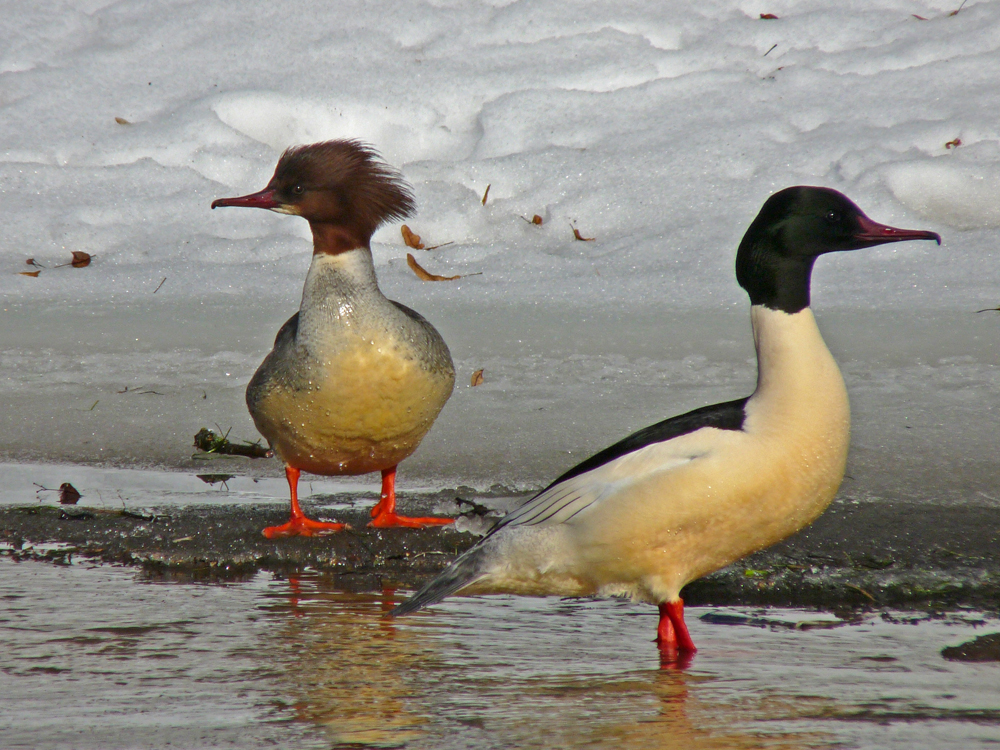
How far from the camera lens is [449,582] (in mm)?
3000

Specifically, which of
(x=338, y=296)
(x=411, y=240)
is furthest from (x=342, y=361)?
(x=411, y=240)

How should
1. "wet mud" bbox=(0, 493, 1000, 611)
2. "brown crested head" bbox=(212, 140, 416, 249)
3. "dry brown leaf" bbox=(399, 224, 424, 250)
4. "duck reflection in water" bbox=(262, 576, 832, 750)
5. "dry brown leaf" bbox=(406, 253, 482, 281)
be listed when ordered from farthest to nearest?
"dry brown leaf" bbox=(399, 224, 424, 250) < "dry brown leaf" bbox=(406, 253, 482, 281) < "brown crested head" bbox=(212, 140, 416, 249) < "wet mud" bbox=(0, 493, 1000, 611) < "duck reflection in water" bbox=(262, 576, 832, 750)

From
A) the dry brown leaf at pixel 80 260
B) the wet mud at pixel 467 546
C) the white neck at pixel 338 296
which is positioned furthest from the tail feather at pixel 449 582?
the dry brown leaf at pixel 80 260

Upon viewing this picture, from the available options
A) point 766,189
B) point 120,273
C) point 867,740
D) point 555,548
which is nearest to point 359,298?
point 555,548

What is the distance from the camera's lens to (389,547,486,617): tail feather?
9.59 feet

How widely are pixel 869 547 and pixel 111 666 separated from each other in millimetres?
2167

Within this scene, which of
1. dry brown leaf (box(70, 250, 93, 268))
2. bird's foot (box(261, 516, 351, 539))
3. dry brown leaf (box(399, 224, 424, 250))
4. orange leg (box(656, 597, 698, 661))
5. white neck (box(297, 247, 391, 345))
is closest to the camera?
orange leg (box(656, 597, 698, 661))

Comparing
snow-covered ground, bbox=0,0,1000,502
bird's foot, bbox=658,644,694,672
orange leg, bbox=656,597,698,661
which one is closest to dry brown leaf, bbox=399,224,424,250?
snow-covered ground, bbox=0,0,1000,502

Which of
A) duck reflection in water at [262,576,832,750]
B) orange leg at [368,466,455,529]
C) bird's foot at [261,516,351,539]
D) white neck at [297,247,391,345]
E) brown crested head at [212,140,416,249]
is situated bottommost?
duck reflection in water at [262,576,832,750]

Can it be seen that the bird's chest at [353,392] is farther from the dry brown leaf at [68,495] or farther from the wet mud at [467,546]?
the dry brown leaf at [68,495]

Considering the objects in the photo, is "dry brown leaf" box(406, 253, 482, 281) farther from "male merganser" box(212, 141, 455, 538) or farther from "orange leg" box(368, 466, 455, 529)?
"orange leg" box(368, 466, 455, 529)

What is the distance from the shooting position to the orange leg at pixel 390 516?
3805 mm

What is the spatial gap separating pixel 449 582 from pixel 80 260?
4786 mm

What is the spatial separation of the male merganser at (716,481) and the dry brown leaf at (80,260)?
4.68 m
